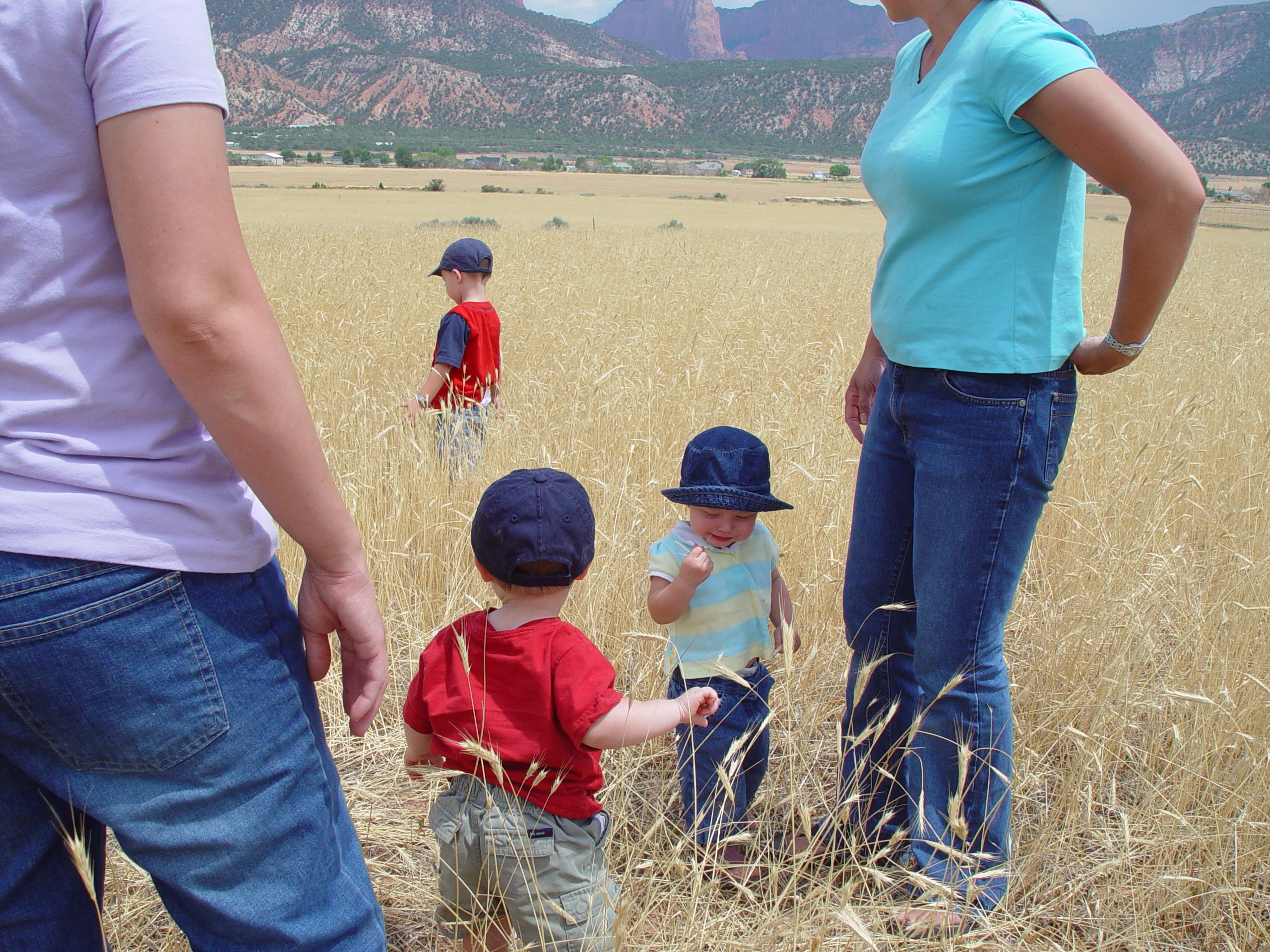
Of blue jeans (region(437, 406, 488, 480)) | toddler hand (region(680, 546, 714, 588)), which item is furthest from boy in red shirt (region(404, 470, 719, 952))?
blue jeans (region(437, 406, 488, 480))

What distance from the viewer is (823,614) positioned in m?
2.67

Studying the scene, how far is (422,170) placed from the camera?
57.0 m

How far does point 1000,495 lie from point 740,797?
2.79ft

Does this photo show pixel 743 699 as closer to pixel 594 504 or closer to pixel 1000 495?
pixel 1000 495

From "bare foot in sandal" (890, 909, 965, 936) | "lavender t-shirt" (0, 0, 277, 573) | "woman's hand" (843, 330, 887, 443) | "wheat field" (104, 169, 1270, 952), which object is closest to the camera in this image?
"lavender t-shirt" (0, 0, 277, 573)

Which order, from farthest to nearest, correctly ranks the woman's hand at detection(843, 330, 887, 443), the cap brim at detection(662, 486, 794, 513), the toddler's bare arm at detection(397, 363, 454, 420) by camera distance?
1. the toddler's bare arm at detection(397, 363, 454, 420)
2. the woman's hand at detection(843, 330, 887, 443)
3. the cap brim at detection(662, 486, 794, 513)

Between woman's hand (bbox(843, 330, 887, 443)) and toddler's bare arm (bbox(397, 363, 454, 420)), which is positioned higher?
woman's hand (bbox(843, 330, 887, 443))

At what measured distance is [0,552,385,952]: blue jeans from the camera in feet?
2.62

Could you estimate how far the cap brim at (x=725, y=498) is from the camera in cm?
173

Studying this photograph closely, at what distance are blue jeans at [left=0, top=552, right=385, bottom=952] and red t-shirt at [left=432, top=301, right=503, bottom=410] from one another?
2.76 m

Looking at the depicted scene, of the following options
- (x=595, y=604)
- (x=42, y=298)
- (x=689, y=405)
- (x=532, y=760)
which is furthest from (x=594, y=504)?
(x=42, y=298)

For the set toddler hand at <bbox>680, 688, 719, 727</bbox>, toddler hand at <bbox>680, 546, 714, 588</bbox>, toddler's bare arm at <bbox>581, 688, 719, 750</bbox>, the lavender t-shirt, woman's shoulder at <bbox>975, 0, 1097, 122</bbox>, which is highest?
woman's shoulder at <bbox>975, 0, 1097, 122</bbox>

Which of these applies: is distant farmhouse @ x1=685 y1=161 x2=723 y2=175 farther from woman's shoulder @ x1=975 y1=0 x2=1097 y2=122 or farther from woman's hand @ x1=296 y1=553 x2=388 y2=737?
woman's hand @ x1=296 y1=553 x2=388 y2=737

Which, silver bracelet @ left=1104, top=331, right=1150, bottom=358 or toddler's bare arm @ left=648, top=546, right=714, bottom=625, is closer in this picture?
silver bracelet @ left=1104, top=331, right=1150, bottom=358
